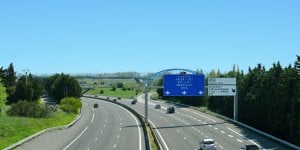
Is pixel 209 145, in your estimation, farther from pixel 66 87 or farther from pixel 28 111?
pixel 66 87

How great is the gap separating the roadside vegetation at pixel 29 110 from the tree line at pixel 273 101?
94.9ft

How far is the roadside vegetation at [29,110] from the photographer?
68.8m

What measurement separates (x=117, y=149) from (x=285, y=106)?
23.4 m

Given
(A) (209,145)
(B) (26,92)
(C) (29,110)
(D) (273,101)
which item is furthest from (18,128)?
(B) (26,92)

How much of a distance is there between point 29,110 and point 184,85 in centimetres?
3664

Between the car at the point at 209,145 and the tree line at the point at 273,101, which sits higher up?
the tree line at the point at 273,101

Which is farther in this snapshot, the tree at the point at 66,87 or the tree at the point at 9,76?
the tree at the point at 9,76

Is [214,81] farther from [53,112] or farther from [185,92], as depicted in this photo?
[53,112]

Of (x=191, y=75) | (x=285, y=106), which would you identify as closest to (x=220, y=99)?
(x=191, y=75)

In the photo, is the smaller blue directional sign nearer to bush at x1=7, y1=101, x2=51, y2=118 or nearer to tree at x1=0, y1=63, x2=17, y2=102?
bush at x1=7, y1=101, x2=51, y2=118

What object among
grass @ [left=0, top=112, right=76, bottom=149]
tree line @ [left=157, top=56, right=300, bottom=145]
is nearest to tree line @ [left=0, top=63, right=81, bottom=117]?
grass @ [left=0, top=112, right=76, bottom=149]

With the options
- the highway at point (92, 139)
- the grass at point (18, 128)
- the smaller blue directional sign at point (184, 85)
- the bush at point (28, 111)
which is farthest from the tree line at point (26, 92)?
the smaller blue directional sign at point (184, 85)

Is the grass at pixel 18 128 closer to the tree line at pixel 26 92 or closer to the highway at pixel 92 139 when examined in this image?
the highway at pixel 92 139

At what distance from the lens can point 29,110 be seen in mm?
99812
